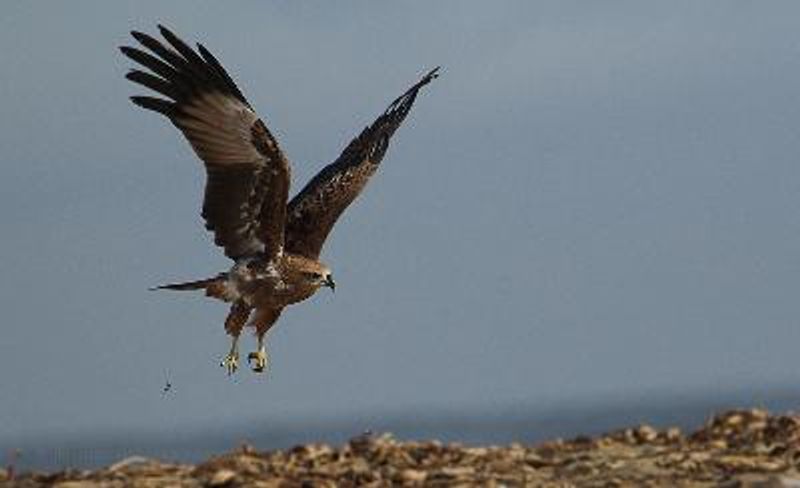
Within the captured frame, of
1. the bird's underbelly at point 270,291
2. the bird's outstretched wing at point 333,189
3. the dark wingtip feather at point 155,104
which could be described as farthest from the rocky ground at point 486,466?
the bird's outstretched wing at point 333,189

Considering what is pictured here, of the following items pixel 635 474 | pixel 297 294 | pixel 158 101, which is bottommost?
pixel 635 474

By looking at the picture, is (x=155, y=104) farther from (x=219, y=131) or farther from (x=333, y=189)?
(x=333, y=189)

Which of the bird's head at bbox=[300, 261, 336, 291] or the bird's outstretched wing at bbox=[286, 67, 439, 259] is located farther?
the bird's outstretched wing at bbox=[286, 67, 439, 259]

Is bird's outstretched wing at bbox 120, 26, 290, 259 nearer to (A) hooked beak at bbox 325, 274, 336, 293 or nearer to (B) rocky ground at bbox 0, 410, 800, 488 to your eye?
(A) hooked beak at bbox 325, 274, 336, 293

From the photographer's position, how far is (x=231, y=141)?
16.3 meters

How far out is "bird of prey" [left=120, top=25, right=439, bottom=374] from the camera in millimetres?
15945

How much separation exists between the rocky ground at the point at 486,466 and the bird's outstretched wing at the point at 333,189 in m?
7.26

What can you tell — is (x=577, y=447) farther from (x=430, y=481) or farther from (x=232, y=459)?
(x=232, y=459)

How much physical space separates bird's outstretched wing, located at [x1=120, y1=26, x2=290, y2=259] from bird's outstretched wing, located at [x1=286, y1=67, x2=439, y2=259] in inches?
53.1

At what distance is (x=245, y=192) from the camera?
663 inches

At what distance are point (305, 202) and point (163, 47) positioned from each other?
349 centimetres

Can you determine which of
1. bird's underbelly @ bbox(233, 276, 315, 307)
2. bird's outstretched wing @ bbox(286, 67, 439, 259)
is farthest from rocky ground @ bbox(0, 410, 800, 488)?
bird's outstretched wing @ bbox(286, 67, 439, 259)

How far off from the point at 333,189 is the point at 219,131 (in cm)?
306

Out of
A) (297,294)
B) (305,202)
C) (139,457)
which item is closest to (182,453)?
(139,457)
